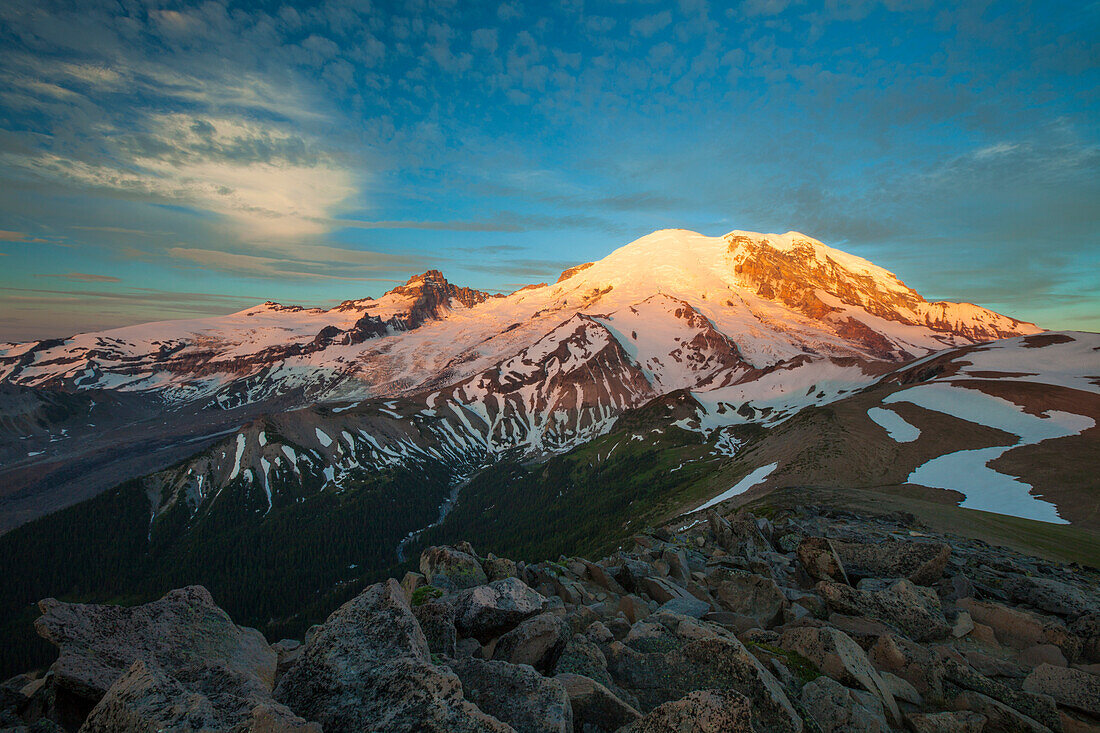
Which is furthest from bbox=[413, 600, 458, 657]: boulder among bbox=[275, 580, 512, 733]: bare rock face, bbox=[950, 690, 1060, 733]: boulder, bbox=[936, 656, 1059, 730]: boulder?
bbox=[936, 656, 1059, 730]: boulder

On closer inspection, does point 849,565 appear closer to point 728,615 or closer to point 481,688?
point 728,615

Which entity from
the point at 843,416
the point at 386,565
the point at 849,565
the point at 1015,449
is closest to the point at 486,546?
the point at 386,565

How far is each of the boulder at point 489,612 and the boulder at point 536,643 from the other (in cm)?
71

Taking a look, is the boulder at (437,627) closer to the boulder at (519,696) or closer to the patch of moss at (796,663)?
the boulder at (519,696)

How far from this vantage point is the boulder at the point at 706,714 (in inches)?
216

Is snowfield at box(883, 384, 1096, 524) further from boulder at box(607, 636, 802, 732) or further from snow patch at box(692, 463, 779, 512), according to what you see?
boulder at box(607, 636, 802, 732)

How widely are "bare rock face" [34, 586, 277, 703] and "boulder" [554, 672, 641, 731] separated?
5361 mm

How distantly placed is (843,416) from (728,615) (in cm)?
10538

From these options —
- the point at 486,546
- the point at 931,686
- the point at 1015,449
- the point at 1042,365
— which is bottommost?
the point at 486,546

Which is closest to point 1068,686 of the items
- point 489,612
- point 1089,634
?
point 1089,634

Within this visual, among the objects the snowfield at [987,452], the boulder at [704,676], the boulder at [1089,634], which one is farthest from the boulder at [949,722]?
the snowfield at [987,452]

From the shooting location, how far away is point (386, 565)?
183375 millimetres

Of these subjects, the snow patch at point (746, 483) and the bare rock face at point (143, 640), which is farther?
the snow patch at point (746, 483)

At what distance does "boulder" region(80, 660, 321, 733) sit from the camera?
205 inches
